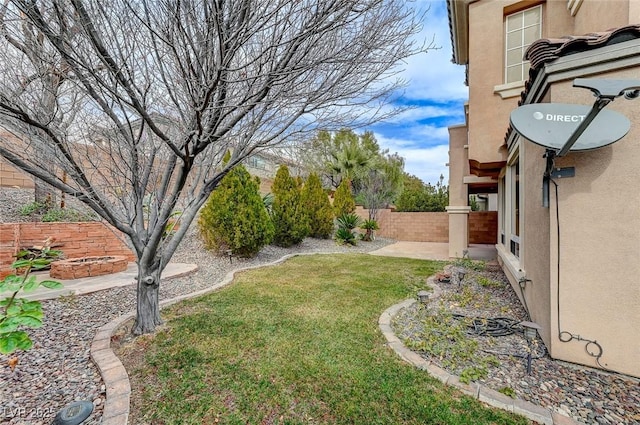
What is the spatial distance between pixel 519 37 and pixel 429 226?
41.9ft

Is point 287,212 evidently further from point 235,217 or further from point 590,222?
point 590,222

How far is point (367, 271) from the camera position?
29.7 feet

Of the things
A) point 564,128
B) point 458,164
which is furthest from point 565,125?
point 458,164

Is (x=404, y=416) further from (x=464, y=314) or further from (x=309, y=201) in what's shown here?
(x=309, y=201)

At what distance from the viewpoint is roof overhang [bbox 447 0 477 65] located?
8.33m

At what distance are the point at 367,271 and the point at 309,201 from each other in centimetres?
755

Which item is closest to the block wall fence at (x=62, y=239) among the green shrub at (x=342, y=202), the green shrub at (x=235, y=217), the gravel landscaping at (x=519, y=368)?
the green shrub at (x=235, y=217)

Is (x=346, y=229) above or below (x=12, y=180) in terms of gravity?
below

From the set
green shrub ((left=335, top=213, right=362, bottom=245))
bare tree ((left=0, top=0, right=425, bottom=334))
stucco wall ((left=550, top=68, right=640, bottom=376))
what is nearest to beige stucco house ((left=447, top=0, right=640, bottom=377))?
stucco wall ((left=550, top=68, right=640, bottom=376))

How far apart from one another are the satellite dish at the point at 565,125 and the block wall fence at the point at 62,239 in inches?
323

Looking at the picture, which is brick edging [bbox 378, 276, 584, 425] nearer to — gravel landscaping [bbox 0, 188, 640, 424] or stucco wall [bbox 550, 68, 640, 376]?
gravel landscaping [bbox 0, 188, 640, 424]

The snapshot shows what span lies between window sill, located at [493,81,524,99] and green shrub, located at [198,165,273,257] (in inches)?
302

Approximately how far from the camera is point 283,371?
3.45 metres

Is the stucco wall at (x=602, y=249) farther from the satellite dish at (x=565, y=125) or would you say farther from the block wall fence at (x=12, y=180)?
the block wall fence at (x=12, y=180)
